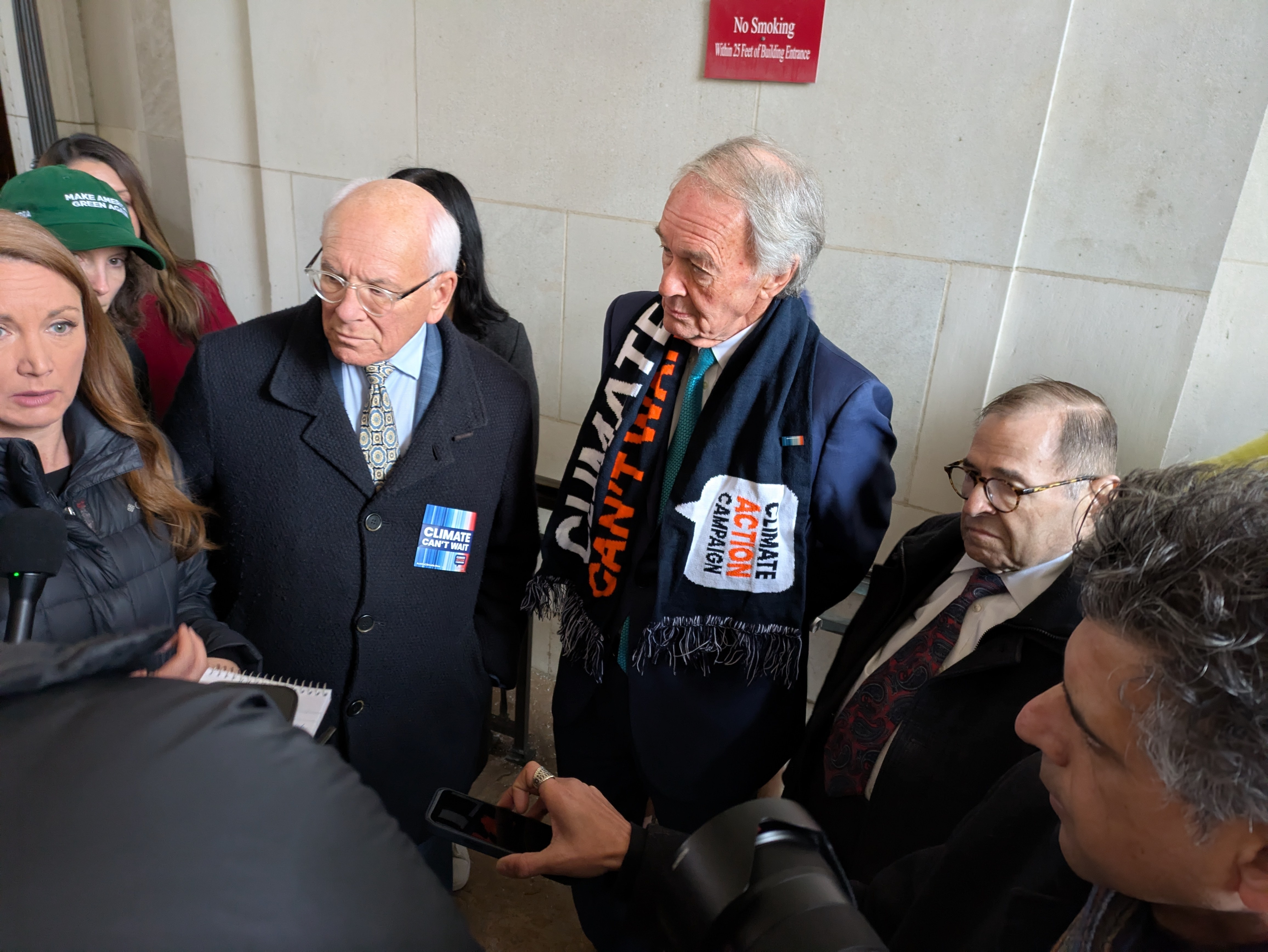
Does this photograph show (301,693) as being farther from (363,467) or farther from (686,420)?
(686,420)

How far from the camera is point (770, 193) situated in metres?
1.53

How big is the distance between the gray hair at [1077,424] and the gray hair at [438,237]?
1130 millimetres

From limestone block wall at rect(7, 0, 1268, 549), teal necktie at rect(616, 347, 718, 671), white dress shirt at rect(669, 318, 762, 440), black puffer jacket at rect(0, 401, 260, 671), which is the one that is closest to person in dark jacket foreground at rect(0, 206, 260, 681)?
black puffer jacket at rect(0, 401, 260, 671)

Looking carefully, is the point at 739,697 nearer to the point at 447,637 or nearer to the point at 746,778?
the point at 746,778

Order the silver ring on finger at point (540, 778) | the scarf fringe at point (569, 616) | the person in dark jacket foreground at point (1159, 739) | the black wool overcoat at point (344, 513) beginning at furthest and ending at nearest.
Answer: the scarf fringe at point (569, 616), the black wool overcoat at point (344, 513), the silver ring on finger at point (540, 778), the person in dark jacket foreground at point (1159, 739)

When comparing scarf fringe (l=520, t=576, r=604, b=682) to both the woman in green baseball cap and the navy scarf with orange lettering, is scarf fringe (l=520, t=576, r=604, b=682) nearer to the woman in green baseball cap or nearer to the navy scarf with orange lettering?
the navy scarf with orange lettering

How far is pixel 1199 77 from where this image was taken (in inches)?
76.3

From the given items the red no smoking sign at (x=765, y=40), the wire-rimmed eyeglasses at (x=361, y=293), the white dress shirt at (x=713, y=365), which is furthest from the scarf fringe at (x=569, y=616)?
the red no smoking sign at (x=765, y=40)

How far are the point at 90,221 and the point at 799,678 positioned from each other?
206 centimetres

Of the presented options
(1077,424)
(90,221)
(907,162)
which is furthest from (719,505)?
(90,221)

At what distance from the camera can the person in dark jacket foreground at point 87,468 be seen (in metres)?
1.24

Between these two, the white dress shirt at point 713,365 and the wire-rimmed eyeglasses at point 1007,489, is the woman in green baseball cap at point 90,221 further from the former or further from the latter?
the wire-rimmed eyeglasses at point 1007,489

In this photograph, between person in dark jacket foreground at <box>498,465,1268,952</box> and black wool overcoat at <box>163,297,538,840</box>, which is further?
black wool overcoat at <box>163,297,538,840</box>

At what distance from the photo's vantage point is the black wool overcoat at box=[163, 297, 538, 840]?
157cm
